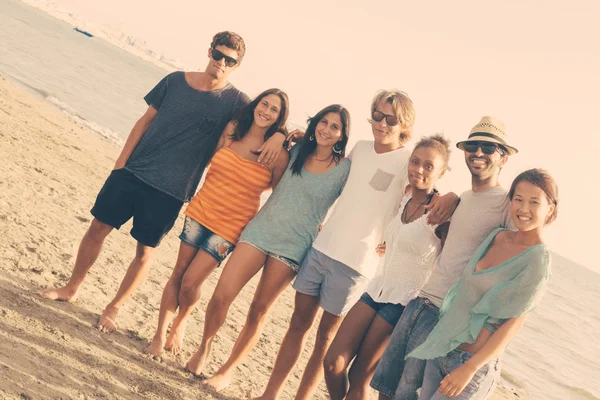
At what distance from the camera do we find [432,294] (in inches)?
138

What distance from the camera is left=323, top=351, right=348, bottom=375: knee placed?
395cm

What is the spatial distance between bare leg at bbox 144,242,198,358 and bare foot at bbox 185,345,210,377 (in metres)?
0.29

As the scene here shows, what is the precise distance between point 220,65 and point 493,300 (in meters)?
2.83

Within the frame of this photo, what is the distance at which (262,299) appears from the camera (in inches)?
168

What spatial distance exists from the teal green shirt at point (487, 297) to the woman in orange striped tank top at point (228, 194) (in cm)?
174

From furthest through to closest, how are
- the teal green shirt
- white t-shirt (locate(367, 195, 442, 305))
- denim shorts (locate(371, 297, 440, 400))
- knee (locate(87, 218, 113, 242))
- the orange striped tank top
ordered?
knee (locate(87, 218, 113, 242)), the orange striped tank top, white t-shirt (locate(367, 195, 442, 305)), denim shorts (locate(371, 297, 440, 400)), the teal green shirt

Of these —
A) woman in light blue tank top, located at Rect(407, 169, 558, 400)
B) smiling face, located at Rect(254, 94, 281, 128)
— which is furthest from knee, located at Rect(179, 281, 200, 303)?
woman in light blue tank top, located at Rect(407, 169, 558, 400)

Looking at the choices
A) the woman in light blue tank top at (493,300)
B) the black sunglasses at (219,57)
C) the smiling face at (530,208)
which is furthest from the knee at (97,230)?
the smiling face at (530,208)

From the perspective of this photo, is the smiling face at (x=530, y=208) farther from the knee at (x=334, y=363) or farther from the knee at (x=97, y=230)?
the knee at (x=97, y=230)

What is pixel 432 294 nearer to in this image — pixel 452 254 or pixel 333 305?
pixel 452 254

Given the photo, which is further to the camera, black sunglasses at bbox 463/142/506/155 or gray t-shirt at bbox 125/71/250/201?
gray t-shirt at bbox 125/71/250/201

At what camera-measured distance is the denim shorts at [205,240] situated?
4395 millimetres

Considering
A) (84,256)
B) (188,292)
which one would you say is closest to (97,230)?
(84,256)

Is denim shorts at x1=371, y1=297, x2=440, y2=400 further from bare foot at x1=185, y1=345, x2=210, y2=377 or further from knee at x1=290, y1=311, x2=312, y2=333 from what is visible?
bare foot at x1=185, y1=345, x2=210, y2=377
